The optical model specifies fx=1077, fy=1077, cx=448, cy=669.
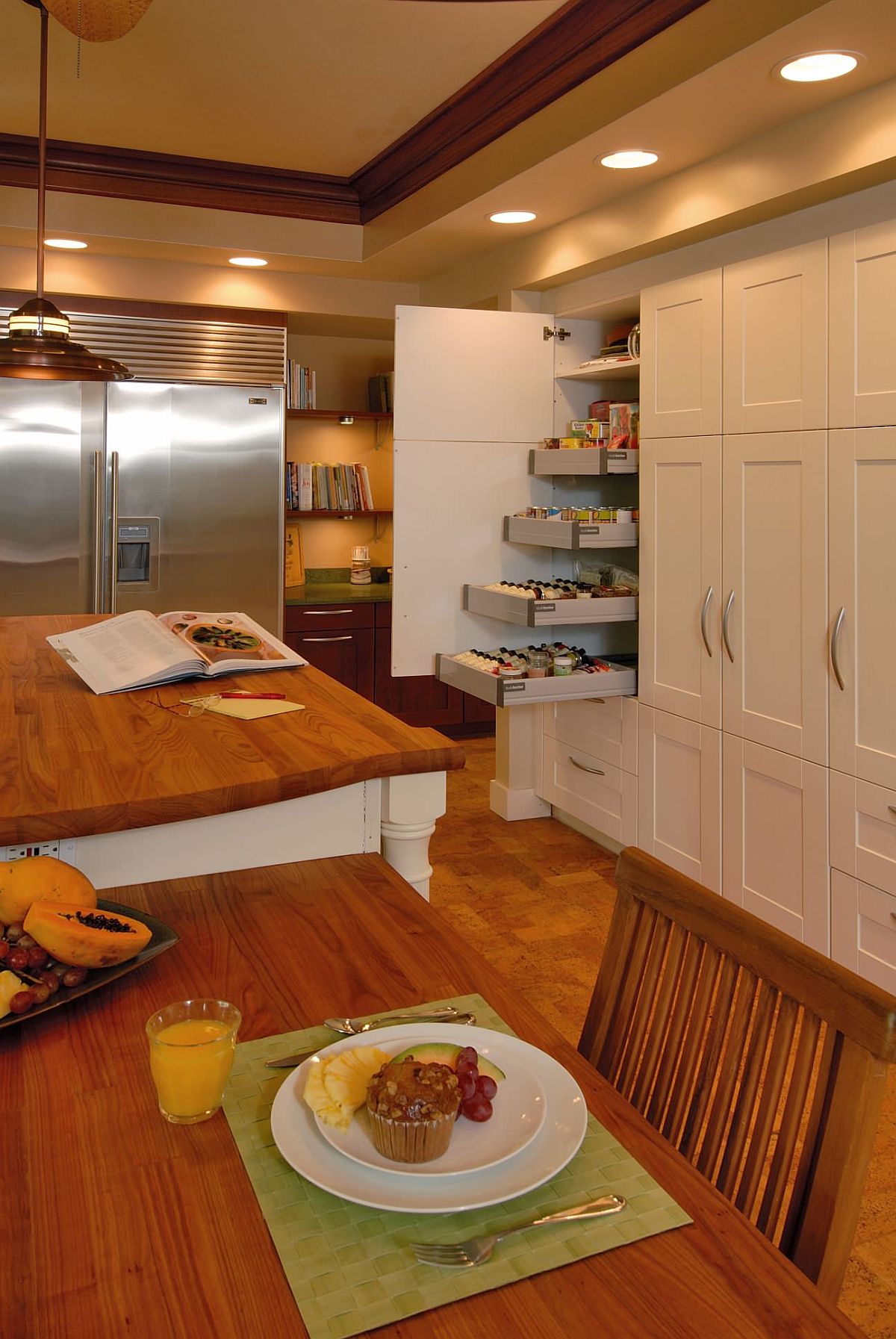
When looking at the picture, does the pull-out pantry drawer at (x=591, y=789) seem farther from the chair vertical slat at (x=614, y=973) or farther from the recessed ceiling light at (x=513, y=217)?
the chair vertical slat at (x=614, y=973)

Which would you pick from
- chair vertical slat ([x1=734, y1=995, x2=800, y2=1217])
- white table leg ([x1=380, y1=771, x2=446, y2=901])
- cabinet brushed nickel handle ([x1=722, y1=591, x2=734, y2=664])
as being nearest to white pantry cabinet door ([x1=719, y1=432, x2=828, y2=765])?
cabinet brushed nickel handle ([x1=722, y1=591, x2=734, y2=664])

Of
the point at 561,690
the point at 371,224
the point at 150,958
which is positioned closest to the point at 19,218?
the point at 371,224

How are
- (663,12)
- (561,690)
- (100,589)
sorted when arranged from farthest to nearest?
(100,589), (561,690), (663,12)

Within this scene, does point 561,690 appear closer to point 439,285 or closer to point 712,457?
point 712,457

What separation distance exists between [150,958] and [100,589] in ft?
12.6

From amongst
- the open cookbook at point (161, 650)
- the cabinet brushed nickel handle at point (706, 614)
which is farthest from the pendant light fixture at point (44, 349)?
the cabinet brushed nickel handle at point (706, 614)

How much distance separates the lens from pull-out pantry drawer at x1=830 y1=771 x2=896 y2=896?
262 cm

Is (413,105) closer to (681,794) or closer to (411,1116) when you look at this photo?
(681,794)

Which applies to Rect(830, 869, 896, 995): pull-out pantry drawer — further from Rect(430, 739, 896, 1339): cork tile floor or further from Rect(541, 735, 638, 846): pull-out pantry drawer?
Rect(541, 735, 638, 846): pull-out pantry drawer

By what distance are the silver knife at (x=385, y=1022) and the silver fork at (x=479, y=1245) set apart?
26cm

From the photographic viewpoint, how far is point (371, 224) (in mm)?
4387

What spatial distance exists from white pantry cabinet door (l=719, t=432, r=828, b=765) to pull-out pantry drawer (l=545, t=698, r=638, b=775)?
1.85 ft

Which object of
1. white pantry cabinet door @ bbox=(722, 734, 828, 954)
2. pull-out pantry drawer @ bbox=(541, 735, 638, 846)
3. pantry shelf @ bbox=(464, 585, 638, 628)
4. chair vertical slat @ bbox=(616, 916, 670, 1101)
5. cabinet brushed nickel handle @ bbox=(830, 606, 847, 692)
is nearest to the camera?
chair vertical slat @ bbox=(616, 916, 670, 1101)

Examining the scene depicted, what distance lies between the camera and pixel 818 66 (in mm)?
2273
